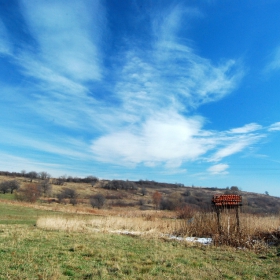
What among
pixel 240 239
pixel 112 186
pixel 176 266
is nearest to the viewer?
pixel 176 266

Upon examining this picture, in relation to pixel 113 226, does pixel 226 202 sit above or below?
above

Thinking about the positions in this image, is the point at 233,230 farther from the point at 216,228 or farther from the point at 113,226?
the point at 113,226

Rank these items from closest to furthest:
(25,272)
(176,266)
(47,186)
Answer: (25,272) < (176,266) < (47,186)

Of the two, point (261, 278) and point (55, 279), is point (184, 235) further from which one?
point (55, 279)

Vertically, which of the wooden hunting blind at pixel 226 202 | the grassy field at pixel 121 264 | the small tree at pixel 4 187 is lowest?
the grassy field at pixel 121 264

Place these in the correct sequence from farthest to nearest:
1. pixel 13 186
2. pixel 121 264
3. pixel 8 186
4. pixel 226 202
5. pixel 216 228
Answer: pixel 13 186, pixel 8 186, pixel 216 228, pixel 226 202, pixel 121 264

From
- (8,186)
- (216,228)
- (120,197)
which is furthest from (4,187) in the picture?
(216,228)

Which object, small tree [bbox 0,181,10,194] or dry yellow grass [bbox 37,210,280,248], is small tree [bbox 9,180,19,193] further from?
dry yellow grass [bbox 37,210,280,248]

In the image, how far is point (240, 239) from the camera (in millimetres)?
13000

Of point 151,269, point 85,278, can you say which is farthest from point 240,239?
point 85,278

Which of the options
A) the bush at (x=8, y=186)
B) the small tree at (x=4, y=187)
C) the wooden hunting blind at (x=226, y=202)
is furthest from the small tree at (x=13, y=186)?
the wooden hunting blind at (x=226, y=202)

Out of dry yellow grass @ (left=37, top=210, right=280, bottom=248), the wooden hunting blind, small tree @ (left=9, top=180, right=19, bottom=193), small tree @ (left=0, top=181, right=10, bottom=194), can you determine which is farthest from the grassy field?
small tree @ (left=9, top=180, right=19, bottom=193)

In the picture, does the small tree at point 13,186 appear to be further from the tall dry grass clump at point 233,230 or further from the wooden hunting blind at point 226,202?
the wooden hunting blind at point 226,202

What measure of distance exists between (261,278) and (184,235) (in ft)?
31.3
